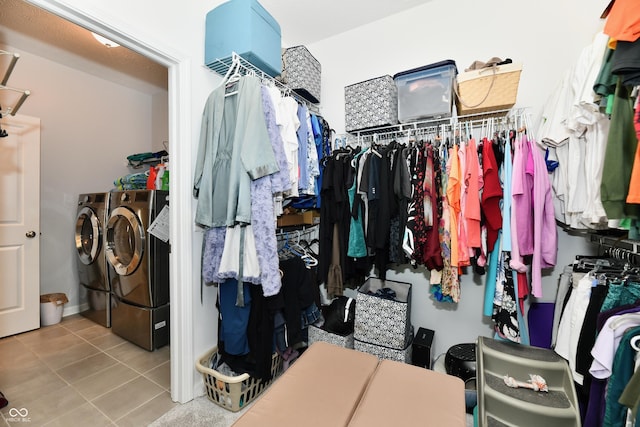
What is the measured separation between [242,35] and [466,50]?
5.35 ft

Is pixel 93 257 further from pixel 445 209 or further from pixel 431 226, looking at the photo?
pixel 445 209

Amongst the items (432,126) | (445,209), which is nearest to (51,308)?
(445,209)

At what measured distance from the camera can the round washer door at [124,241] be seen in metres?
2.29

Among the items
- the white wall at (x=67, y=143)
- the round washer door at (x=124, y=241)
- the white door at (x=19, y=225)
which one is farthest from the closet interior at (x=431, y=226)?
the white wall at (x=67, y=143)

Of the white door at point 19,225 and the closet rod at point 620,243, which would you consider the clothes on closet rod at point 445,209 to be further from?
the white door at point 19,225

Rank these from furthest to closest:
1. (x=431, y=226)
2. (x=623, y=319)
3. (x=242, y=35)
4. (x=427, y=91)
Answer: (x=427, y=91), (x=431, y=226), (x=242, y=35), (x=623, y=319)

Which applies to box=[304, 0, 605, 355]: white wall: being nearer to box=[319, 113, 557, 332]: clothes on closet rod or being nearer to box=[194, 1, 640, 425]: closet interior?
box=[194, 1, 640, 425]: closet interior

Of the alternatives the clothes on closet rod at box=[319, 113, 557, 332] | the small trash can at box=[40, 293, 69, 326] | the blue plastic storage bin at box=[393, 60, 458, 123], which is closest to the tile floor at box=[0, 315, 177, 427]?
the small trash can at box=[40, 293, 69, 326]

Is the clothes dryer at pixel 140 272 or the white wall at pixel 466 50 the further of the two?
the clothes dryer at pixel 140 272

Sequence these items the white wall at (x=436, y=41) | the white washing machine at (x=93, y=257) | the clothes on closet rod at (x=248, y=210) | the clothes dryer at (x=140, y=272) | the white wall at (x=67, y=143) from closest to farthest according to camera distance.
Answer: the clothes on closet rod at (x=248, y=210)
the white wall at (x=436, y=41)
the clothes dryer at (x=140, y=272)
the white washing machine at (x=93, y=257)
the white wall at (x=67, y=143)

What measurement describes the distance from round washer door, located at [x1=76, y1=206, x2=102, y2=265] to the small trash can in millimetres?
432

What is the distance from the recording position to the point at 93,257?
9.16 ft

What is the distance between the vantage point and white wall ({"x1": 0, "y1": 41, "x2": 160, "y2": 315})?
2861 mm

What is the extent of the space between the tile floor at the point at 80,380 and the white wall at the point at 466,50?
1.98 m
